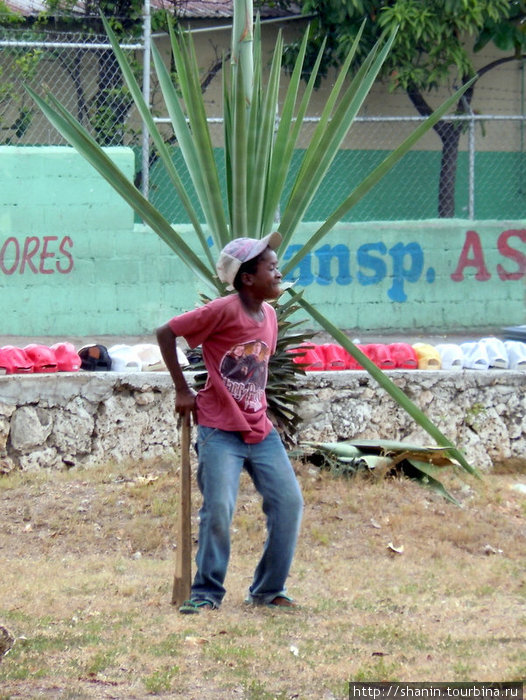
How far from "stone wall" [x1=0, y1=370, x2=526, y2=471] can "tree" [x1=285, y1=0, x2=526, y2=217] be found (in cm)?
520

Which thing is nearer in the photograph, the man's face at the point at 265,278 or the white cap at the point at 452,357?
the man's face at the point at 265,278

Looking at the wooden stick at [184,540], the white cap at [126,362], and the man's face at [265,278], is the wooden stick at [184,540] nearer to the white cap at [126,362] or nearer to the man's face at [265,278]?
the man's face at [265,278]

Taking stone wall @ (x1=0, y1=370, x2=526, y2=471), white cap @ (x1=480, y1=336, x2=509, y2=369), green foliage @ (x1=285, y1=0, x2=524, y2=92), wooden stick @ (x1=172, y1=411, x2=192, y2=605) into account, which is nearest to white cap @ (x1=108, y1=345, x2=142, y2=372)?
stone wall @ (x1=0, y1=370, x2=526, y2=471)

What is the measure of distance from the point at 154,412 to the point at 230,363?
301cm

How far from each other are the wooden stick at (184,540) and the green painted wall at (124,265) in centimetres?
533

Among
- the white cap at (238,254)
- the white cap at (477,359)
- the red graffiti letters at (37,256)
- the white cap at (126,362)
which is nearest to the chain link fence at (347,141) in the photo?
the red graffiti letters at (37,256)

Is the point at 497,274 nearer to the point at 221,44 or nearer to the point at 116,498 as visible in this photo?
the point at 221,44

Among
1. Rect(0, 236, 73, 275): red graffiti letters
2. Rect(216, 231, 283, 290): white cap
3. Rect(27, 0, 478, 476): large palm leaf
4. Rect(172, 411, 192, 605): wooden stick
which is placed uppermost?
Rect(27, 0, 478, 476): large palm leaf

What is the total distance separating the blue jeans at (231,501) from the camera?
180 inches

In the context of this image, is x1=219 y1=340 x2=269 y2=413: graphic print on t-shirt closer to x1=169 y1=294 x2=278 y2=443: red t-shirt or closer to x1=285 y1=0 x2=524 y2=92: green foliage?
x1=169 y1=294 x2=278 y2=443: red t-shirt

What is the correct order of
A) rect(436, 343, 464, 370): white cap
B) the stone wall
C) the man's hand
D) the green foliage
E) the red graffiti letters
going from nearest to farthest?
the man's hand, the stone wall, rect(436, 343, 464, 370): white cap, the red graffiti letters, the green foliage

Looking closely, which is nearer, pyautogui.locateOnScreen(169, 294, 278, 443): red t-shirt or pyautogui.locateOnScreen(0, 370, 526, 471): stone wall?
pyautogui.locateOnScreen(169, 294, 278, 443): red t-shirt

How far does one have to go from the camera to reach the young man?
458 centimetres

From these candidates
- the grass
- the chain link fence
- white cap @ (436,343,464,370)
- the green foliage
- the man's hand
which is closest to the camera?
the grass
